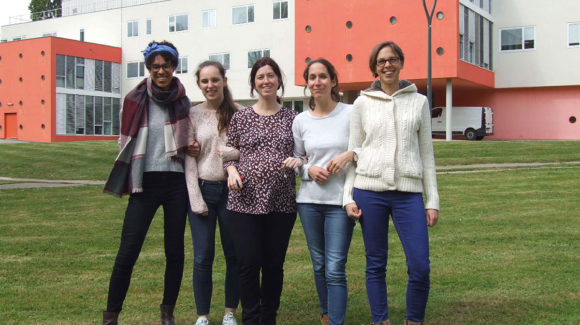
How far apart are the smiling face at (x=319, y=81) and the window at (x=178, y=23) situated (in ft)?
140

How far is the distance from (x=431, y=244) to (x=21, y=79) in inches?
1669

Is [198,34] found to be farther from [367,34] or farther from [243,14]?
[367,34]

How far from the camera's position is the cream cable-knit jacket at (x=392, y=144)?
4164 mm

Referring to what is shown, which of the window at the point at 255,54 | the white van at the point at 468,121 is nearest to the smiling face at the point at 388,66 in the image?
the white van at the point at 468,121

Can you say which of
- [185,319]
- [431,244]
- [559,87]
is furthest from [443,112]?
[185,319]

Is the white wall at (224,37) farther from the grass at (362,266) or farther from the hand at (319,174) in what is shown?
the hand at (319,174)

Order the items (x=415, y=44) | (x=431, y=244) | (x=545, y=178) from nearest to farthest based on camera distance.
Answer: (x=431, y=244) → (x=545, y=178) → (x=415, y=44)

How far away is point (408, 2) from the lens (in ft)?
107

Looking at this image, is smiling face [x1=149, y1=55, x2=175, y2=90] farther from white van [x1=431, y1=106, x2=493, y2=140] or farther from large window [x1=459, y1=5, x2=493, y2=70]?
white van [x1=431, y1=106, x2=493, y2=140]

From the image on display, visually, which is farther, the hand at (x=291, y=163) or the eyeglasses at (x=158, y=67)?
the eyeglasses at (x=158, y=67)

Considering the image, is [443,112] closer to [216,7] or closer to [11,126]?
[216,7]

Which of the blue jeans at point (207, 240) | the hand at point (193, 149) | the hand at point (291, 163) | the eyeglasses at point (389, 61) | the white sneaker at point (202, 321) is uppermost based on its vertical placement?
the eyeglasses at point (389, 61)

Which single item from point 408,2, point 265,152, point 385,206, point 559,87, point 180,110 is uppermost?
point 408,2

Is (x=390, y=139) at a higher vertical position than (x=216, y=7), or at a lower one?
lower
